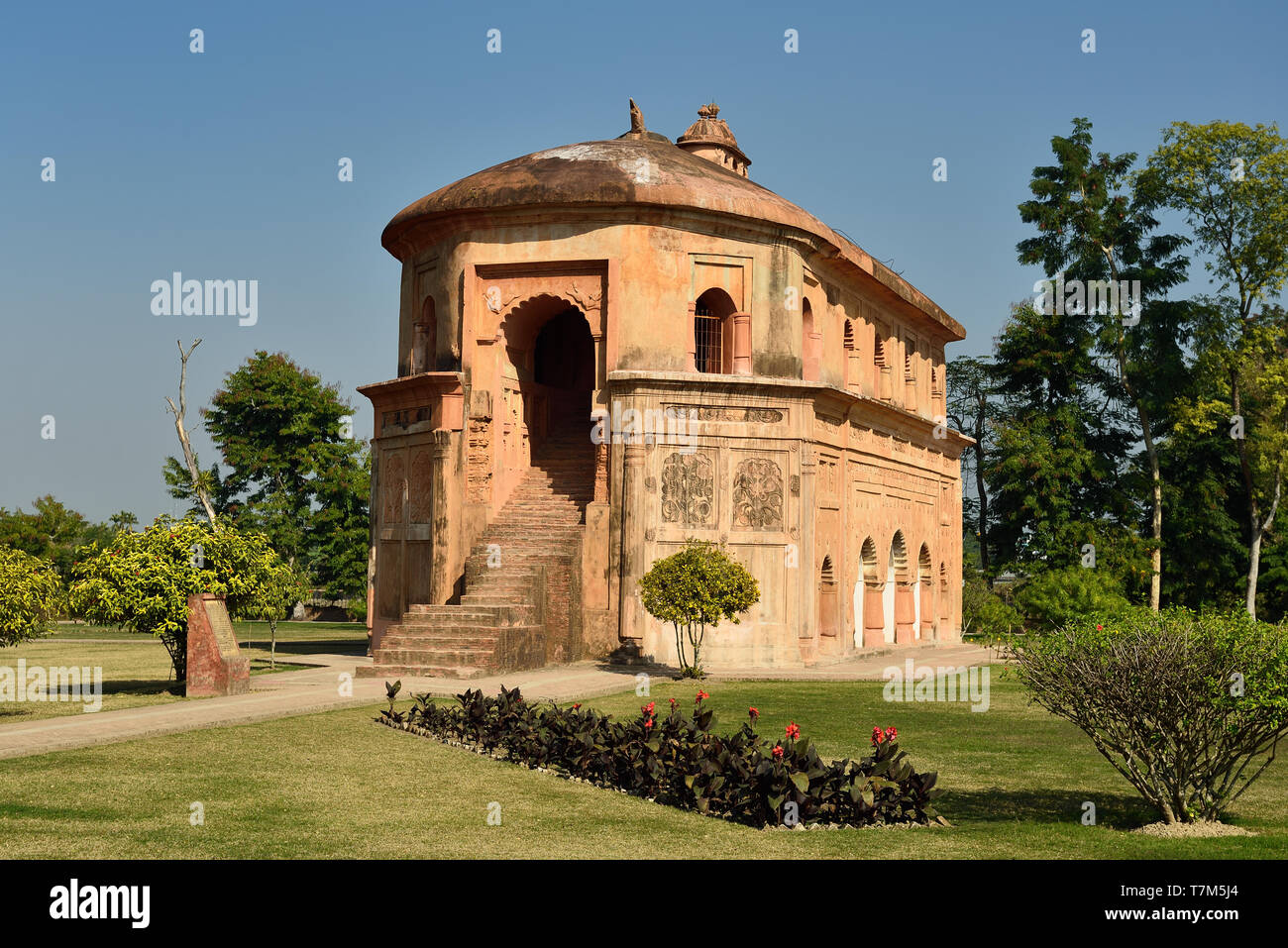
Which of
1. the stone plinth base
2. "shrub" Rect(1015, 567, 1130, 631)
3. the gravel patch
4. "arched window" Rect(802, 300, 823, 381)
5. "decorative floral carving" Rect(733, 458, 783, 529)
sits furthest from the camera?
"arched window" Rect(802, 300, 823, 381)

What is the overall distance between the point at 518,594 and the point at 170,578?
5905mm

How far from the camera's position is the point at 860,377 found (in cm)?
2841

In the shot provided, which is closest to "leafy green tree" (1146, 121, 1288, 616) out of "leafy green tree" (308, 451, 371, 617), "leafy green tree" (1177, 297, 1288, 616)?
"leafy green tree" (1177, 297, 1288, 616)

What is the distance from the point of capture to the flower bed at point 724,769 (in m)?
8.80

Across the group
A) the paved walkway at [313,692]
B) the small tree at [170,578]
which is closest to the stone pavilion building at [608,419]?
the paved walkway at [313,692]

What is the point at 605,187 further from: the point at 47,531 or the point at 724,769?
the point at 47,531

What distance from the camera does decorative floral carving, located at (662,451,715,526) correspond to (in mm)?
21828

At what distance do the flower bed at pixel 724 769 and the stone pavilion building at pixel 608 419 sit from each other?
822 centimetres

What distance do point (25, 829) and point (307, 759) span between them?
3.29 metres

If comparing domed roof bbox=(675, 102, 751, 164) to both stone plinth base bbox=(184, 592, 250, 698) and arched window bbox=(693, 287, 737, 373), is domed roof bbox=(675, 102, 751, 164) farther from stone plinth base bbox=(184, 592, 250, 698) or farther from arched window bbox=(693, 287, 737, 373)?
stone plinth base bbox=(184, 592, 250, 698)

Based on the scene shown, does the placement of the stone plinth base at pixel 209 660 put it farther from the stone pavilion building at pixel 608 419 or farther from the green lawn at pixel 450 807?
the green lawn at pixel 450 807

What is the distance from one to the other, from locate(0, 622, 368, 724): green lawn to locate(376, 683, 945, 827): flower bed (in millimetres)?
6207

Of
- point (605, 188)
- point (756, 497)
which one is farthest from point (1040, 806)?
point (605, 188)

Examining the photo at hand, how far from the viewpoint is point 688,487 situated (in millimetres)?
21938
